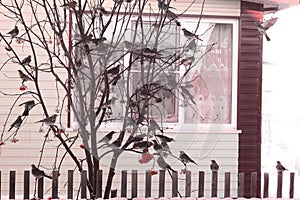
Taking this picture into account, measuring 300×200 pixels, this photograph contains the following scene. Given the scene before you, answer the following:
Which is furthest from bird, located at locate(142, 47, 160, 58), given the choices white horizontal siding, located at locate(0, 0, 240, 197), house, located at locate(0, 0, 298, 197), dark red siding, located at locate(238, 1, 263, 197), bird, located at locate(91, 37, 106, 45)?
dark red siding, located at locate(238, 1, 263, 197)

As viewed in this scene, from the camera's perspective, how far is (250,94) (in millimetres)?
5945

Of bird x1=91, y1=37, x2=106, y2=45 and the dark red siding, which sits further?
the dark red siding

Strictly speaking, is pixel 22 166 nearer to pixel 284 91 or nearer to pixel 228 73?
pixel 228 73

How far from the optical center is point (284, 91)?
7.64m

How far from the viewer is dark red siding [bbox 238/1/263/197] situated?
588 centimetres

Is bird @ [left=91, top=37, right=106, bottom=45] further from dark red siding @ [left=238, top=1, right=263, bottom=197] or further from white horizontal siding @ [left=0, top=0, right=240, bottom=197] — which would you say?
dark red siding @ [left=238, top=1, right=263, bottom=197]

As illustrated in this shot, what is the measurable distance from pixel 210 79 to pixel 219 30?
52 centimetres

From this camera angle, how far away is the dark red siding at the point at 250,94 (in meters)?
5.88

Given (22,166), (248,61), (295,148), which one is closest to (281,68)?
(295,148)

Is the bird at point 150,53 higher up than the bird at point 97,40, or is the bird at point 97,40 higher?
the bird at point 97,40

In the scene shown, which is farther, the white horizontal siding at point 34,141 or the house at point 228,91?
the house at point 228,91

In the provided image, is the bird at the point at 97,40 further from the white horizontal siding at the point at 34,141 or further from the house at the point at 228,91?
the house at the point at 228,91

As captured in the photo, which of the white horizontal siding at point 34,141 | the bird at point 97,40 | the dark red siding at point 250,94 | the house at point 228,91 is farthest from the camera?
the dark red siding at point 250,94

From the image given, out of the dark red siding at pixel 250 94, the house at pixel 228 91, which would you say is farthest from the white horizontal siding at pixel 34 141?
the dark red siding at pixel 250 94
